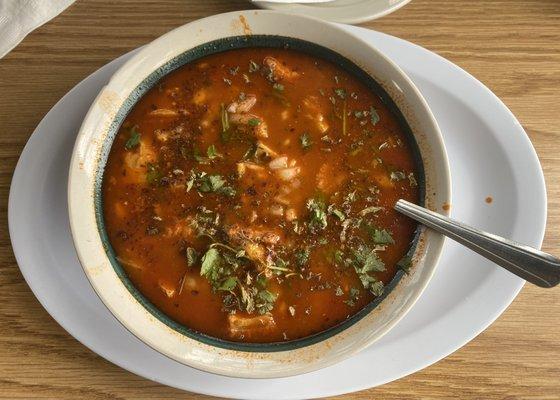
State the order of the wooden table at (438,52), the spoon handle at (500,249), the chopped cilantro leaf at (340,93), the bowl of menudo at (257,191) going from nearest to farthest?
1. the spoon handle at (500,249)
2. the bowl of menudo at (257,191)
3. the chopped cilantro leaf at (340,93)
4. the wooden table at (438,52)

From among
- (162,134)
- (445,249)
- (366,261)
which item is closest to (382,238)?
(366,261)

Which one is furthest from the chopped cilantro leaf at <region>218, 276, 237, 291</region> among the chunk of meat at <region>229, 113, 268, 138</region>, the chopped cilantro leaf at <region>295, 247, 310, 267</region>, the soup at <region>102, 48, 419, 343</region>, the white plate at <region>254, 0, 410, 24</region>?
the white plate at <region>254, 0, 410, 24</region>

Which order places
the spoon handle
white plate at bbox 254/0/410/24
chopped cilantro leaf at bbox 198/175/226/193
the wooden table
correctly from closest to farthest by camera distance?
the spoon handle → chopped cilantro leaf at bbox 198/175/226/193 → the wooden table → white plate at bbox 254/0/410/24

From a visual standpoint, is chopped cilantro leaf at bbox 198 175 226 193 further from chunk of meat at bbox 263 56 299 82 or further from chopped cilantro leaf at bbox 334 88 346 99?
chopped cilantro leaf at bbox 334 88 346 99

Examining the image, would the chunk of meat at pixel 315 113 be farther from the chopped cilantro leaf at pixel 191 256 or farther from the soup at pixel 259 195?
the chopped cilantro leaf at pixel 191 256

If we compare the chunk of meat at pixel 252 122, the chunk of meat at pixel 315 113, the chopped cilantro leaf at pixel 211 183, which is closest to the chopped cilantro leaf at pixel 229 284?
the chopped cilantro leaf at pixel 211 183

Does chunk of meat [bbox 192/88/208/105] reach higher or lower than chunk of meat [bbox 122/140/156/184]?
higher
